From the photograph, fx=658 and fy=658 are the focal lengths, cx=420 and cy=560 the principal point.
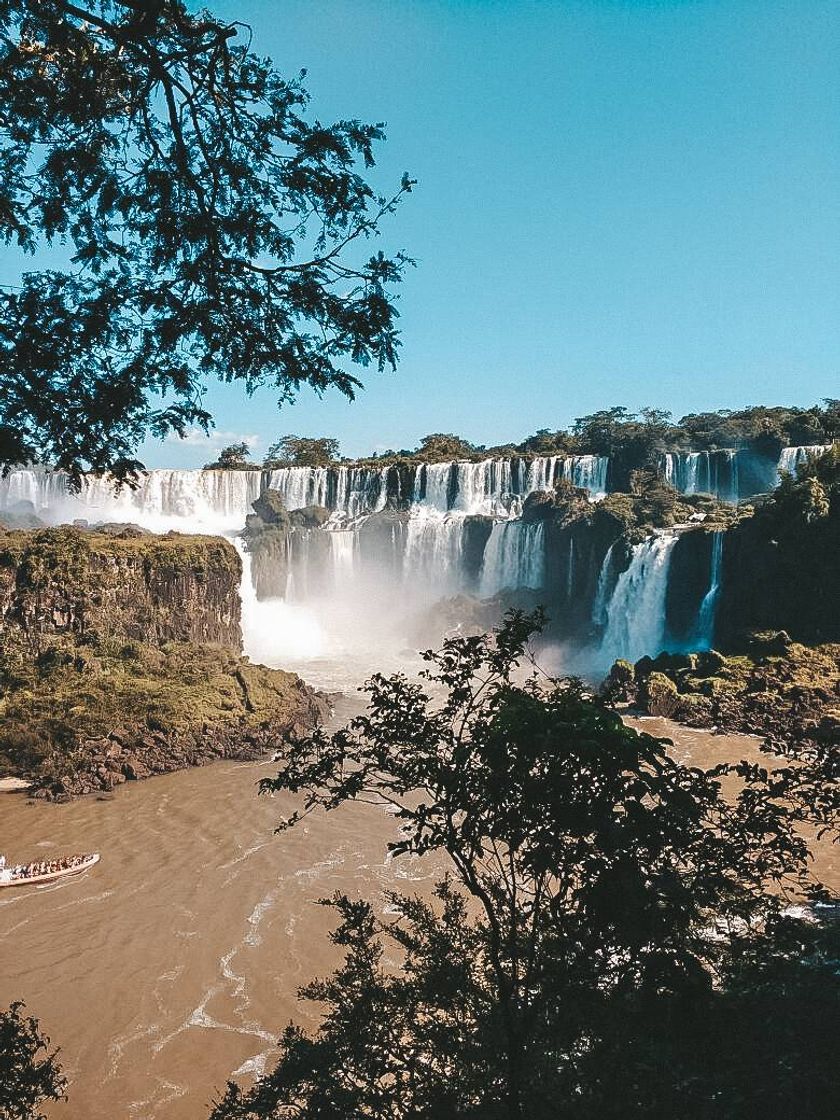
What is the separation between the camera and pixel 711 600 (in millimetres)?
30547

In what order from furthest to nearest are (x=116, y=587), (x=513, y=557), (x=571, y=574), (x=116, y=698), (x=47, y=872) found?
(x=513, y=557) < (x=571, y=574) < (x=116, y=587) < (x=116, y=698) < (x=47, y=872)

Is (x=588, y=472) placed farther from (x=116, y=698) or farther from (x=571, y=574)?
(x=116, y=698)

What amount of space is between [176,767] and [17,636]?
25.3ft

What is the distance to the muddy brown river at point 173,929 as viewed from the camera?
873 cm

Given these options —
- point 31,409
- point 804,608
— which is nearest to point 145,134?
point 31,409

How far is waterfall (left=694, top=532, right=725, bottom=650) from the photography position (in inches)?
1197

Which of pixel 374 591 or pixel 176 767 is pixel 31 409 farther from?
pixel 374 591

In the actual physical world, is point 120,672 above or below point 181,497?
below

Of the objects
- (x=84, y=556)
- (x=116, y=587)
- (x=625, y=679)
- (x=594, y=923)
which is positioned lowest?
(x=625, y=679)

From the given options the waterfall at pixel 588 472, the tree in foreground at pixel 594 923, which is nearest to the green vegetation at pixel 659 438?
the waterfall at pixel 588 472

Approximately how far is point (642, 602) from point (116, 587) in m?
23.8

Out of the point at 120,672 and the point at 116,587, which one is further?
the point at 116,587

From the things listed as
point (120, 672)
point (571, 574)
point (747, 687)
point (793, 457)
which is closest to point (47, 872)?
point (120, 672)

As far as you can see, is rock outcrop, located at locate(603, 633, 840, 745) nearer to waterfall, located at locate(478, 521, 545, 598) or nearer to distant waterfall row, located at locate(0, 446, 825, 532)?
waterfall, located at locate(478, 521, 545, 598)
